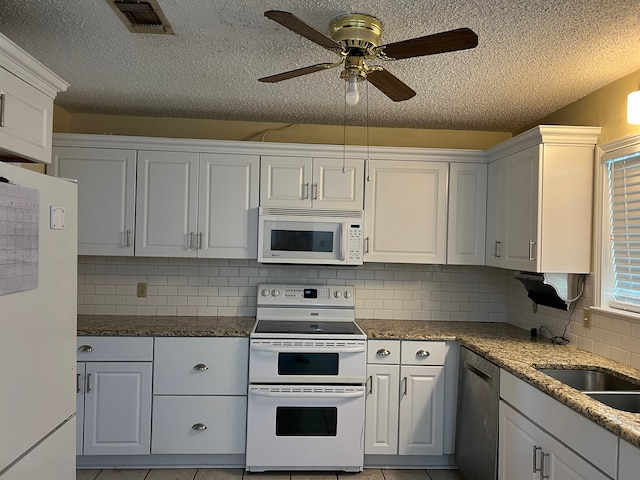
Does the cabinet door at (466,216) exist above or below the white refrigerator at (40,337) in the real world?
above

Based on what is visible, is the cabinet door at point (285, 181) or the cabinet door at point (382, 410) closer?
the cabinet door at point (382, 410)

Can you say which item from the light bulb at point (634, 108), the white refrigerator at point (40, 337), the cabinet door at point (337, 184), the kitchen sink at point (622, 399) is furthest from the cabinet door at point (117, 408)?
the light bulb at point (634, 108)

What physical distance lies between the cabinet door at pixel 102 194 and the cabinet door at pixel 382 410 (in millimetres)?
1836

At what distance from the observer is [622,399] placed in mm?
2016

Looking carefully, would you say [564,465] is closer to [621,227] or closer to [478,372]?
[478,372]

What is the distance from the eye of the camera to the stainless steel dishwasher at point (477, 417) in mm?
2506

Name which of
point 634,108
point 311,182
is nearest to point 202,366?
point 311,182

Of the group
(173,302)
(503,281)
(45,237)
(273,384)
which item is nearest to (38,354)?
(45,237)

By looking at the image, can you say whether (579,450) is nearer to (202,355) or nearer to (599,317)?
(599,317)

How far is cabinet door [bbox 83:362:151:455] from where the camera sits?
2910 millimetres

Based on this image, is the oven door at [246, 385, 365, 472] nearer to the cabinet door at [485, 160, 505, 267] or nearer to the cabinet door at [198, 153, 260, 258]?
the cabinet door at [198, 153, 260, 258]

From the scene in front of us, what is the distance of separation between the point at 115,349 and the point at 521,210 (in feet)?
8.56

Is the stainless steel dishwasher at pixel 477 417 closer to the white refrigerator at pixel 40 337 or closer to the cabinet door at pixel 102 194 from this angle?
the white refrigerator at pixel 40 337

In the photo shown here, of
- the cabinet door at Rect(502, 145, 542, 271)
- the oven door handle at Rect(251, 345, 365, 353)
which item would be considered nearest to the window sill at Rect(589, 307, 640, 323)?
the cabinet door at Rect(502, 145, 542, 271)
